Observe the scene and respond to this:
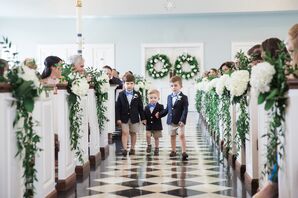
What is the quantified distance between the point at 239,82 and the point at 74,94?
216 cm

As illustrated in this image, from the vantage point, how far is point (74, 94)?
6840 millimetres

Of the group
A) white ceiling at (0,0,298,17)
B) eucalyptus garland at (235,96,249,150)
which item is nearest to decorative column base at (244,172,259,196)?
eucalyptus garland at (235,96,249,150)

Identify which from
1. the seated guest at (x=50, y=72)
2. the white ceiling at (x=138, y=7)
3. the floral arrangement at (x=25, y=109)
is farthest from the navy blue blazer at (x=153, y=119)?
the white ceiling at (x=138, y=7)

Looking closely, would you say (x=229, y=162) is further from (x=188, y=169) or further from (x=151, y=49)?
(x=151, y=49)

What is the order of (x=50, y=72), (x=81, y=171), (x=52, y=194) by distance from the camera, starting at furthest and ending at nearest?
(x=50, y=72) → (x=81, y=171) → (x=52, y=194)

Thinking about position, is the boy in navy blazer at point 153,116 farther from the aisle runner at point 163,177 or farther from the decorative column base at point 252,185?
the decorative column base at point 252,185

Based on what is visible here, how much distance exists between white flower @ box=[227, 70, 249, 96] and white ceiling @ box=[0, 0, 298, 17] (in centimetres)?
1485

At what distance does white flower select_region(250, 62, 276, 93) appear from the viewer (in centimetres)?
421

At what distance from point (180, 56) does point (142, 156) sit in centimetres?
1385

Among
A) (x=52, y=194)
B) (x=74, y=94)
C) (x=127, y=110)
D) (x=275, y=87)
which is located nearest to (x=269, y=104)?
(x=275, y=87)

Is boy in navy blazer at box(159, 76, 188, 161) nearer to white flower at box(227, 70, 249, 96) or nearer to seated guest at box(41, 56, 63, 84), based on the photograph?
seated guest at box(41, 56, 63, 84)

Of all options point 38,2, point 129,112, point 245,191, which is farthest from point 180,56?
point 245,191

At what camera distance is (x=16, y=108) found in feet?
14.6

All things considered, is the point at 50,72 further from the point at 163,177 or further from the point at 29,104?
the point at 29,104
